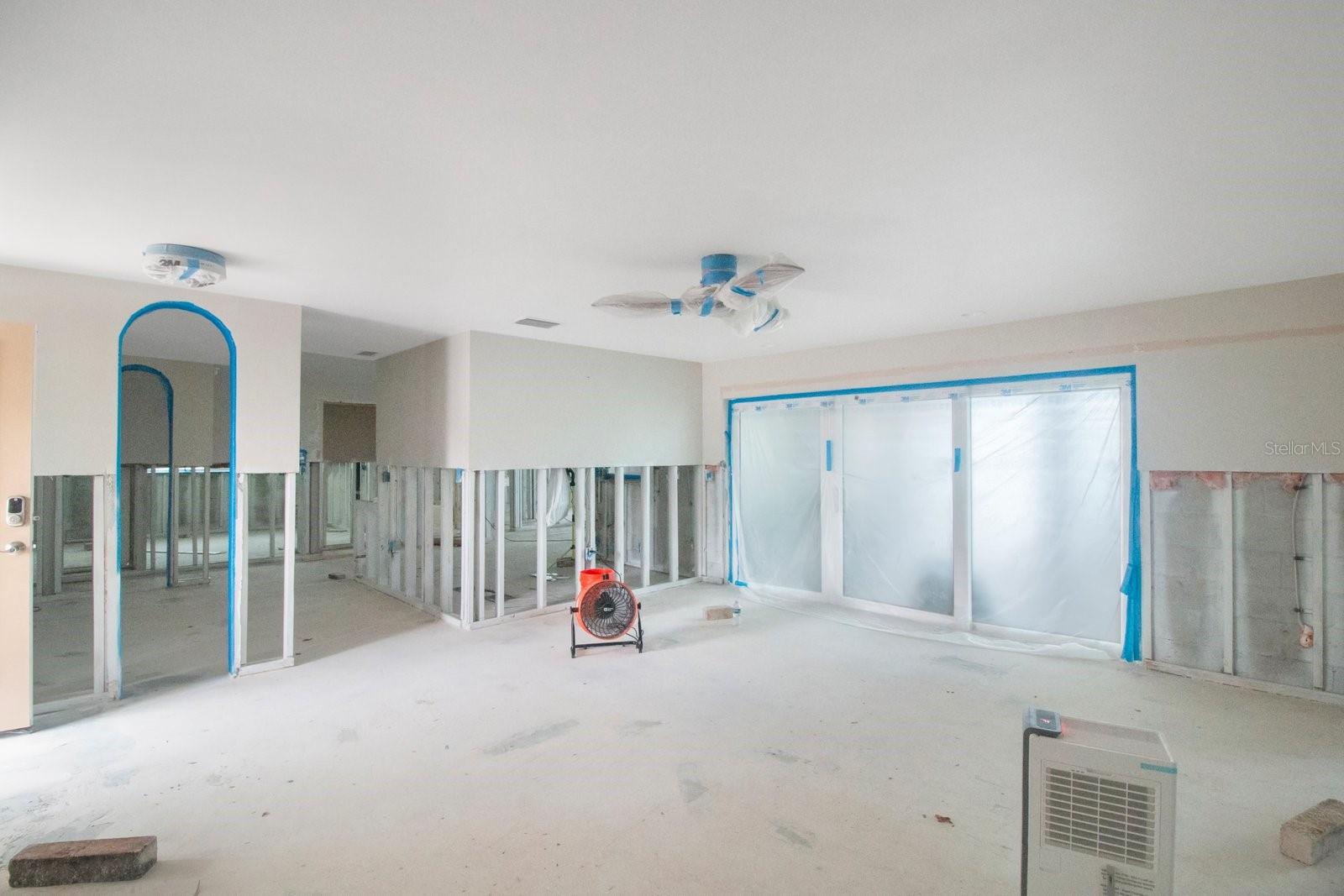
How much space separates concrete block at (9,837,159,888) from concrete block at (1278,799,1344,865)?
417 cm

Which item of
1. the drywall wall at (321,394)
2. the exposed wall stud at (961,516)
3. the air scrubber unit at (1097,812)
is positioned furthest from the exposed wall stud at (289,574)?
the exposed wall stud at (961,516)

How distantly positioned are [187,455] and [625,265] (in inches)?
264

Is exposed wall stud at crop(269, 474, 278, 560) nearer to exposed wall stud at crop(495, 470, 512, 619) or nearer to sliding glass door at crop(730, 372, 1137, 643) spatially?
exposed wall stud at crop(495, 470, 512, 619)

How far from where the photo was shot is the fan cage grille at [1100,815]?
66.4 inches

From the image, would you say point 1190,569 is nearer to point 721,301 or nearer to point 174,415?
point 721,301

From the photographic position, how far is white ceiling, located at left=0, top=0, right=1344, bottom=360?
1535 mm

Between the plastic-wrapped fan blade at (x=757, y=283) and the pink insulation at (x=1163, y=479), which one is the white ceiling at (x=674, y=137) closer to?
the plastic-wrapped fan blade at (x=757, y=283)

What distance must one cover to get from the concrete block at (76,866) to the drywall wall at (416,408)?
3380mm

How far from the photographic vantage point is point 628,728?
10.9 feet

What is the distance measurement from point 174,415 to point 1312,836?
971 centimetres

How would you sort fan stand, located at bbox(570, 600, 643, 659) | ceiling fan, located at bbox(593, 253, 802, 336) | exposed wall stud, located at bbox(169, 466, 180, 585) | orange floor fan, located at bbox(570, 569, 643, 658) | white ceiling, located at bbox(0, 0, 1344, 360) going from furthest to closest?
exposed wall stud, located at bbox(169, 466, 180, 585)
fan stand, located at bbox(570, 600, 643, 659)
orange floor fan, located at bbox(570, 569, 643, 658)
ceiling fan, located at bbox(593, 253, 802, 336)
white ceiling, located at bbox(0, 0, 1344, 360)

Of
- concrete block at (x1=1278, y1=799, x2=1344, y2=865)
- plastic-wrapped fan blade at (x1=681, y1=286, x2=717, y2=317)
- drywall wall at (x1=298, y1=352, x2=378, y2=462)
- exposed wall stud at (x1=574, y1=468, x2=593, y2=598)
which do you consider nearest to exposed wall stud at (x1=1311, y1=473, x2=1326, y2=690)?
concrete block at (x1=1278, y1=799, x2=1344, y2=865)

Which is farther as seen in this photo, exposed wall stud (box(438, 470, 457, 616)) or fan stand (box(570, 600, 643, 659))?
exposed wall stud (box(438, 470, 457, 616))

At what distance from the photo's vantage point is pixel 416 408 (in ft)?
20.0
